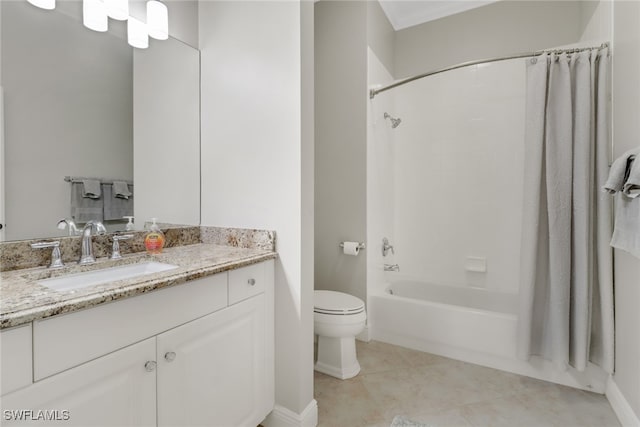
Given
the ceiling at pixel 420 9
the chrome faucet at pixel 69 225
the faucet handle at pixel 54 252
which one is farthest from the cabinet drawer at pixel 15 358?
the ceiling at pixel 420 9

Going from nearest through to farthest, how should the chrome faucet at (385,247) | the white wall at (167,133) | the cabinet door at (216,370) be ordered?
the cabinet door at (216,370)
the white wall at (167,133)
the chrome faucet at (385,247)

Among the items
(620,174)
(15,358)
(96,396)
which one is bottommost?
(96,396)

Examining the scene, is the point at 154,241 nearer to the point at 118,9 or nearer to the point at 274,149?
the point at 274,149

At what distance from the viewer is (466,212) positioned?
273 cm

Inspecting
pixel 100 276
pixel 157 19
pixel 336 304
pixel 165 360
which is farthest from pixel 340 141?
pixel 165 360

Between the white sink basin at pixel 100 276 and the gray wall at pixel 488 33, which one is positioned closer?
the white sink basin at pixel 100 276

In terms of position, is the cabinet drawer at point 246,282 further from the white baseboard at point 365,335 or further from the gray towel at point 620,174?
the gray towel at point 620,174

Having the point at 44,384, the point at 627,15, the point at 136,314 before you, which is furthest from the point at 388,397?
the point at 627,15

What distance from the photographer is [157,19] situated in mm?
1595

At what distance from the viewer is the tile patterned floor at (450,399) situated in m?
1.62

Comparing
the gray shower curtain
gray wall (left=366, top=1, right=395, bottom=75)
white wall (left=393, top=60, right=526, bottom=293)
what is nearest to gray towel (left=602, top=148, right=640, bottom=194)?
the gray shower curtain

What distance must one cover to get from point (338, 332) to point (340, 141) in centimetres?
154

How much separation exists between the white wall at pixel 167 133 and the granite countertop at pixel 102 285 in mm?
286

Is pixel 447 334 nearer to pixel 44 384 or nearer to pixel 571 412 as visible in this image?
pixel 571 412
